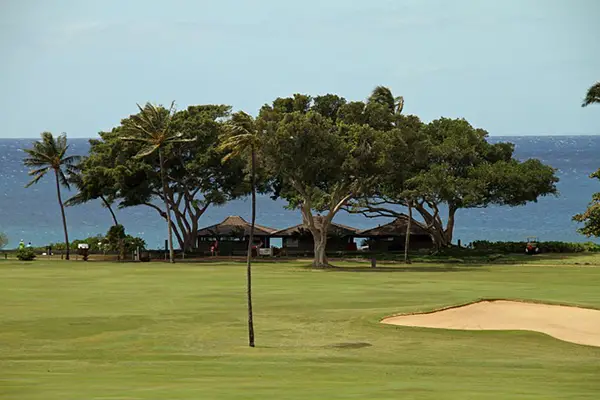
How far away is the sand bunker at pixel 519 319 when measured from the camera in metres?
37.8

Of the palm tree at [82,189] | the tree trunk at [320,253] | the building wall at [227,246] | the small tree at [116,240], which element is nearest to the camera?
the tree trunk at [320,253]

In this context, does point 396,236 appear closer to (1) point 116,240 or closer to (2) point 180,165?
(2) point 180,165

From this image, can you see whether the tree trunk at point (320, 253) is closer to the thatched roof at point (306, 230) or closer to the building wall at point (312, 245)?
the thatched roof at point (306, 230)

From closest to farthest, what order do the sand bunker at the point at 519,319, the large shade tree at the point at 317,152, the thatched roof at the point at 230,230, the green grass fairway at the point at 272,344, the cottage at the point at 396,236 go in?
the green grass fairway at the point at 272,344 → the sand bunker at the point at 519,319 → the large shade tree at the point at 317,152 → the cottage at the point at 396,236 → the thatched roof at the point at 230,230

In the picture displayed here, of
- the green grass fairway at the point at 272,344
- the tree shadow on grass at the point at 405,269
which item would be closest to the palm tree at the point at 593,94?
the green grass fairway at the point at 272,344

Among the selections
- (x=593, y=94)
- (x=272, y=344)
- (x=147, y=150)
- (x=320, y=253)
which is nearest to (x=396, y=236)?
(x=320, y=253)

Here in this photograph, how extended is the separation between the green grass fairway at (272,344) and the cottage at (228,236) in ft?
150

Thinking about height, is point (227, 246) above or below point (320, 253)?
above

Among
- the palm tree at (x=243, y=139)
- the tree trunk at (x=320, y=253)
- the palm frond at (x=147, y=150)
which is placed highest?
the palm frond at (x=147, y=150)

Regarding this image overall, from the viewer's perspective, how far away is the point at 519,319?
40656 millimetres

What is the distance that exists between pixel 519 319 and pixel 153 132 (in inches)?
2618

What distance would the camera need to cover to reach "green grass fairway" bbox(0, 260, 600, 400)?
2228 cm

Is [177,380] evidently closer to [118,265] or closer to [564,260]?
[118,265]

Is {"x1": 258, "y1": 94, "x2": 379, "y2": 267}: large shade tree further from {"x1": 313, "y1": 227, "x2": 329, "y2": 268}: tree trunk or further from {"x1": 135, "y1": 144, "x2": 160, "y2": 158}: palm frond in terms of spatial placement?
{"x1": 135, "y1": 144, "x2": 160, "y2": 158}: palm frond
